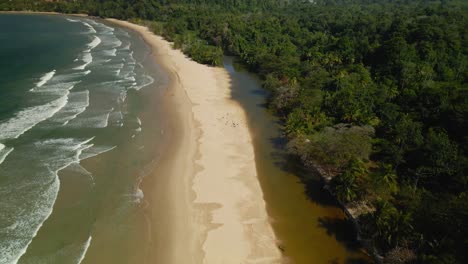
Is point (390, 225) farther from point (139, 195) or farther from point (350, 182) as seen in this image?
point (139, 195)

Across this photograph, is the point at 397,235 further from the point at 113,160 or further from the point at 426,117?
the point at 113,160

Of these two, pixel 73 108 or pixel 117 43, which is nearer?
pixel 73 108

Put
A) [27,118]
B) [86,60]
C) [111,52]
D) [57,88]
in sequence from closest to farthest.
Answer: [27,118]
[57,88]
[86,60]
[111,52]

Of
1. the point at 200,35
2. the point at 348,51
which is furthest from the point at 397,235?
the point at 200,35

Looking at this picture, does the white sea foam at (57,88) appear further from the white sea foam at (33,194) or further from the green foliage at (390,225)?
the green foliage at (390,225)

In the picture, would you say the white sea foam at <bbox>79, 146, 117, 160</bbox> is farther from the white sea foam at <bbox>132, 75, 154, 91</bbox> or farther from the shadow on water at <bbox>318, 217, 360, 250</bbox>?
the shadow on water at <bbox>318, 217, 360, 250</bbox>

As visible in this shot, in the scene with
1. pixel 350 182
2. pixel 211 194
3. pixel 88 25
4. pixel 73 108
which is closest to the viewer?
pixel 350 182

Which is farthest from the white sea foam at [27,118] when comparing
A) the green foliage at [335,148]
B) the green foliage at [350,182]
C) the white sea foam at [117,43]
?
the white sea foam at [117,43]

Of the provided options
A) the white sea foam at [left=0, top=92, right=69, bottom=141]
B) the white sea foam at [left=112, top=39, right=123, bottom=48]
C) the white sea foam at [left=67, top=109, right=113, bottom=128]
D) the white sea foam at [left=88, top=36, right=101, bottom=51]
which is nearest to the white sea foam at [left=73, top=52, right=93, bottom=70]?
the white sea foam at [left=88, top=36, right=101, bottom=51]

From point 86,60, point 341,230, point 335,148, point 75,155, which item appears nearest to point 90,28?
point 86,60
